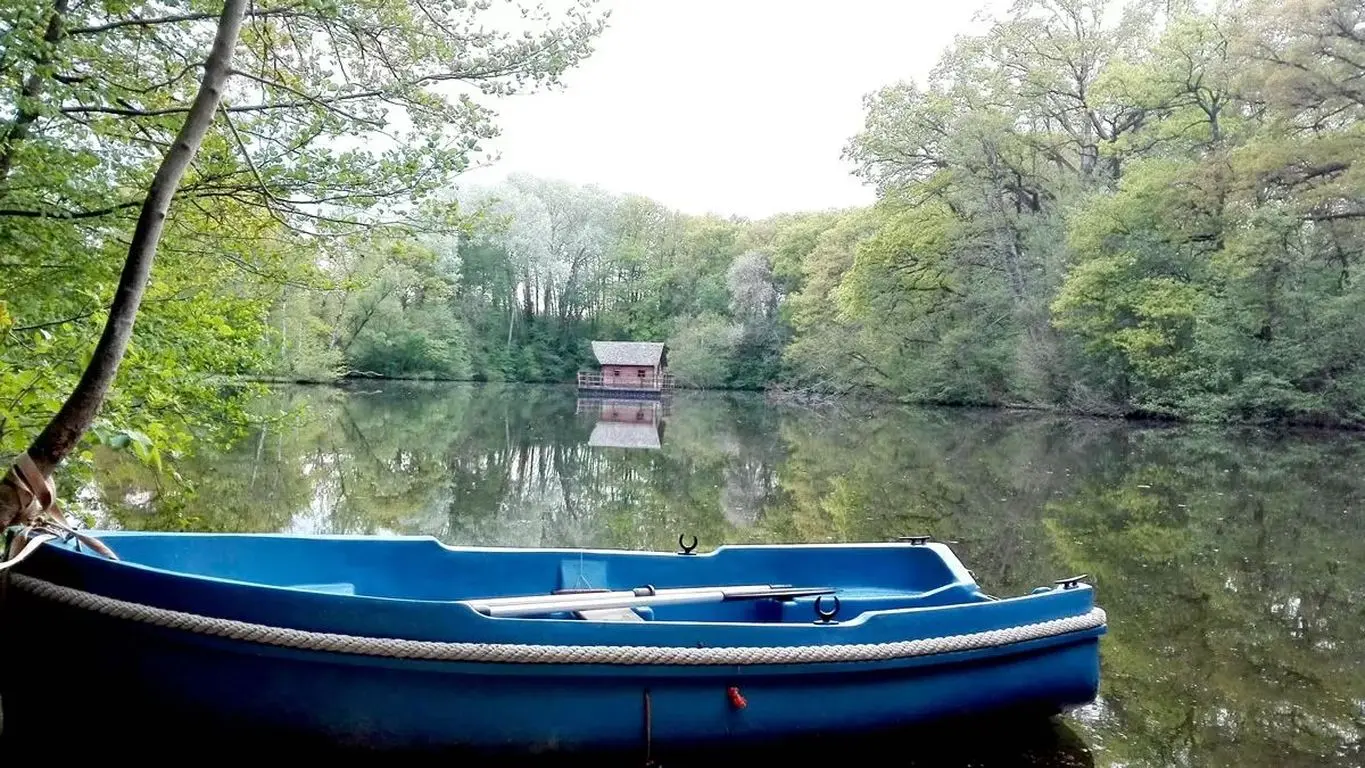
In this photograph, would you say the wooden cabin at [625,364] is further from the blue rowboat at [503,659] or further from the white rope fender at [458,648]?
the white rope fender at [458,648]

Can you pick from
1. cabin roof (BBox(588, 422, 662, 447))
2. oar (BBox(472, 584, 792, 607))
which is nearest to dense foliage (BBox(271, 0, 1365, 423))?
oar (BBox(472, 584, 792, 607))

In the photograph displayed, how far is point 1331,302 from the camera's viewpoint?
2203cm

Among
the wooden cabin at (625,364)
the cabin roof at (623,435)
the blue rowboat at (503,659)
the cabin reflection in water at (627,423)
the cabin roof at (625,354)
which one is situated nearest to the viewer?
the blue rowboat at (503,659)

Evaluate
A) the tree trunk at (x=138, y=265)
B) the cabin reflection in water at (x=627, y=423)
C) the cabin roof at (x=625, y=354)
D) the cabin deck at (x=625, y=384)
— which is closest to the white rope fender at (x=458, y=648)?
the tree trunk at (x=138, y=265)

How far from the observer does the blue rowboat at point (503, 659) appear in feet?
11.3

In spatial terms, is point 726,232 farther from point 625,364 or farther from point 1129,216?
point 1129,216

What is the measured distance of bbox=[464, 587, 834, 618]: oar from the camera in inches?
160

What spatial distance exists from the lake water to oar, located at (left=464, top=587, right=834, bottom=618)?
1.05 m

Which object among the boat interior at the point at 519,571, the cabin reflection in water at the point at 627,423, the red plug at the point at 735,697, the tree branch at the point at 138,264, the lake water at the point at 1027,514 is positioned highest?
the tree branch at the point at 138,264

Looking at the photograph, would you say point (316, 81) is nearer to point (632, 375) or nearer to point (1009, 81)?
point (1009, 81)

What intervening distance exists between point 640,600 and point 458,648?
118 cm

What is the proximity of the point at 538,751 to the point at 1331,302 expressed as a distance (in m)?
24.9

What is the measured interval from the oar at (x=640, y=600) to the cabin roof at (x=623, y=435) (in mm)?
14182

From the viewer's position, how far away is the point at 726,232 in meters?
60.3
